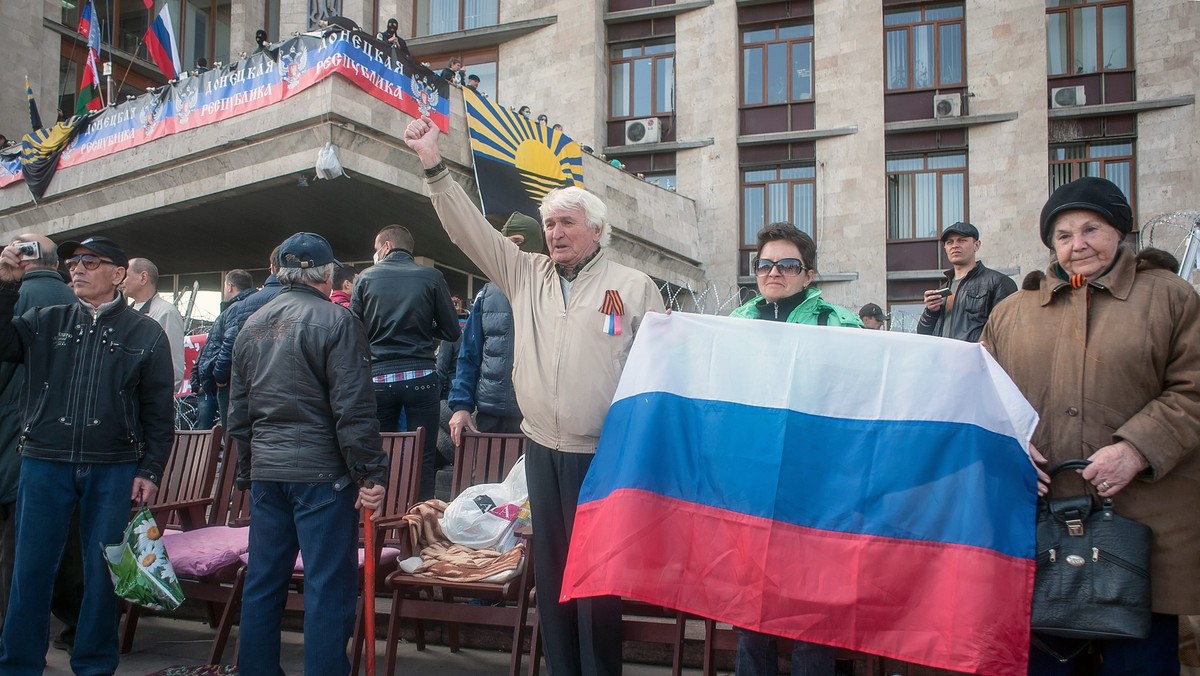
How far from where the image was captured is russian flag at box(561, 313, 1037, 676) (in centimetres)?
315

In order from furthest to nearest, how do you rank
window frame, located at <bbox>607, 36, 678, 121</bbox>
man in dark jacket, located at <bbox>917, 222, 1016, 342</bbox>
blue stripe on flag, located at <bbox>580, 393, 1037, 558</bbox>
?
window frame, located at <bbox>607, 36, 678, 121</bbox> < man in dark jacket, located at <bbox>917, 222, 1016, 342</bbox> < blue stripe on flag, located at <bbox>580, 393, 1037, 558</bbox>

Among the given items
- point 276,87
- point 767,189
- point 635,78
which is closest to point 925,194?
point 767,189

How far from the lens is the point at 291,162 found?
47.5 feet

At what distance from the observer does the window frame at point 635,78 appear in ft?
76.7

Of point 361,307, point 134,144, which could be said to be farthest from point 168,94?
point 361,307

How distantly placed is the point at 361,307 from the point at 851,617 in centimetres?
428

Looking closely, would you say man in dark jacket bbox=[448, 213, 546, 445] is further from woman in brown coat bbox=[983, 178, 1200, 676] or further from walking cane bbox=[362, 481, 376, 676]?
woman in brown coat bbox=[983, 178, 1200, 676]

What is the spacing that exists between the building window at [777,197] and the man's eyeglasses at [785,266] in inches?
720

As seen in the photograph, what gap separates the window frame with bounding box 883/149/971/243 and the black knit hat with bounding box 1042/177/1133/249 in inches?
738

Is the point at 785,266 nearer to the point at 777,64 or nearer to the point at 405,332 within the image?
the point at 405,332

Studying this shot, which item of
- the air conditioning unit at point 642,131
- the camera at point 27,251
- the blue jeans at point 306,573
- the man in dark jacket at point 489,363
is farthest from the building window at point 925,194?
the camera at point 27,251

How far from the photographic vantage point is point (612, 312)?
391 cm

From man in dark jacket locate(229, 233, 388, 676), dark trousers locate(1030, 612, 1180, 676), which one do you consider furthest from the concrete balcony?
dark trousers locate(1030, 612, 1180, 676)

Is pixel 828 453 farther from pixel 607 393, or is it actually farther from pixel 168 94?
pixel 168 94
